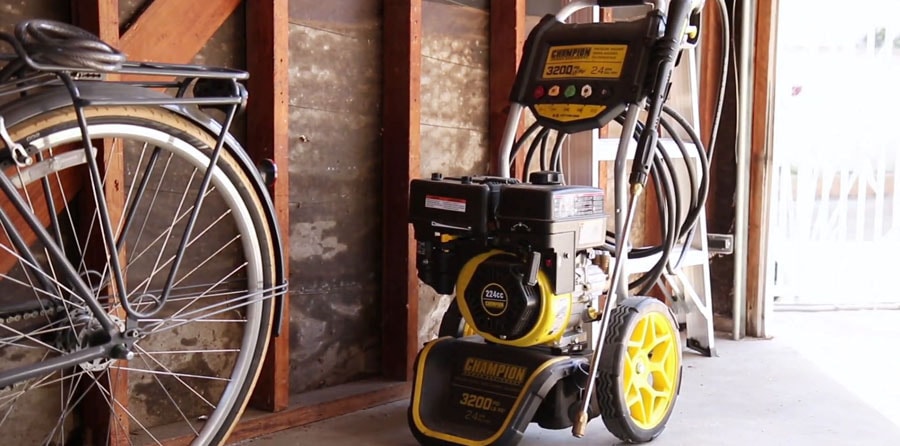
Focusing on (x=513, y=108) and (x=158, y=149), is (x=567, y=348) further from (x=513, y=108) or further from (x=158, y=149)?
(x=158, y=149)

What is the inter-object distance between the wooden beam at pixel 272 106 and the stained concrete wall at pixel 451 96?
1.92 ft

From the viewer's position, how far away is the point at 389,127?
2.58 meters

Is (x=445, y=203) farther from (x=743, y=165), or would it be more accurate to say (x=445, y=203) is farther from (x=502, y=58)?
(x=743, y=165)

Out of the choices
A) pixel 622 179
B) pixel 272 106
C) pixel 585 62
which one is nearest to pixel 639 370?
pixel 622 179

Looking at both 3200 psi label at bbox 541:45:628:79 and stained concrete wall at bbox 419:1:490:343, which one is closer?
3200 psi label at bbox 541:45:628:79

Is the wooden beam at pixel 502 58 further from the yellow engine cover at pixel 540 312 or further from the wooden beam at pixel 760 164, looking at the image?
the wooden beam at pixel 760 164

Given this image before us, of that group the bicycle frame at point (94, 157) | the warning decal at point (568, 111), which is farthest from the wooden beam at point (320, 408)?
the warning decal at point (568, 111)

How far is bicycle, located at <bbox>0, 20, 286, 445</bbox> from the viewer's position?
1449 mm

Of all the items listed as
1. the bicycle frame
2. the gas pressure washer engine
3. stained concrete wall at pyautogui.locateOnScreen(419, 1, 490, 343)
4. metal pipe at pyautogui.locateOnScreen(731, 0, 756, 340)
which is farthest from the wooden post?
metal pipe at pyautogui.locateOnScreen(731, 0, 756, 340)

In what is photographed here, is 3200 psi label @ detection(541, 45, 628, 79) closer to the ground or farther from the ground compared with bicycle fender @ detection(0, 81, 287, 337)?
farther from the ground

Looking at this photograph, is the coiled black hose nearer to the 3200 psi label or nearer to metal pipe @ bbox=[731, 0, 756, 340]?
the 3200 psi label

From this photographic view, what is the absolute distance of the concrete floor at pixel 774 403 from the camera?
7.57 ft

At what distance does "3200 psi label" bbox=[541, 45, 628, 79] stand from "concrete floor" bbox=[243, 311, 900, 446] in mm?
935

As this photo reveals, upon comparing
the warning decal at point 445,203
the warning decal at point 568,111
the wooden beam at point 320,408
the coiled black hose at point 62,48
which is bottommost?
the wooden beam at point 320,408
